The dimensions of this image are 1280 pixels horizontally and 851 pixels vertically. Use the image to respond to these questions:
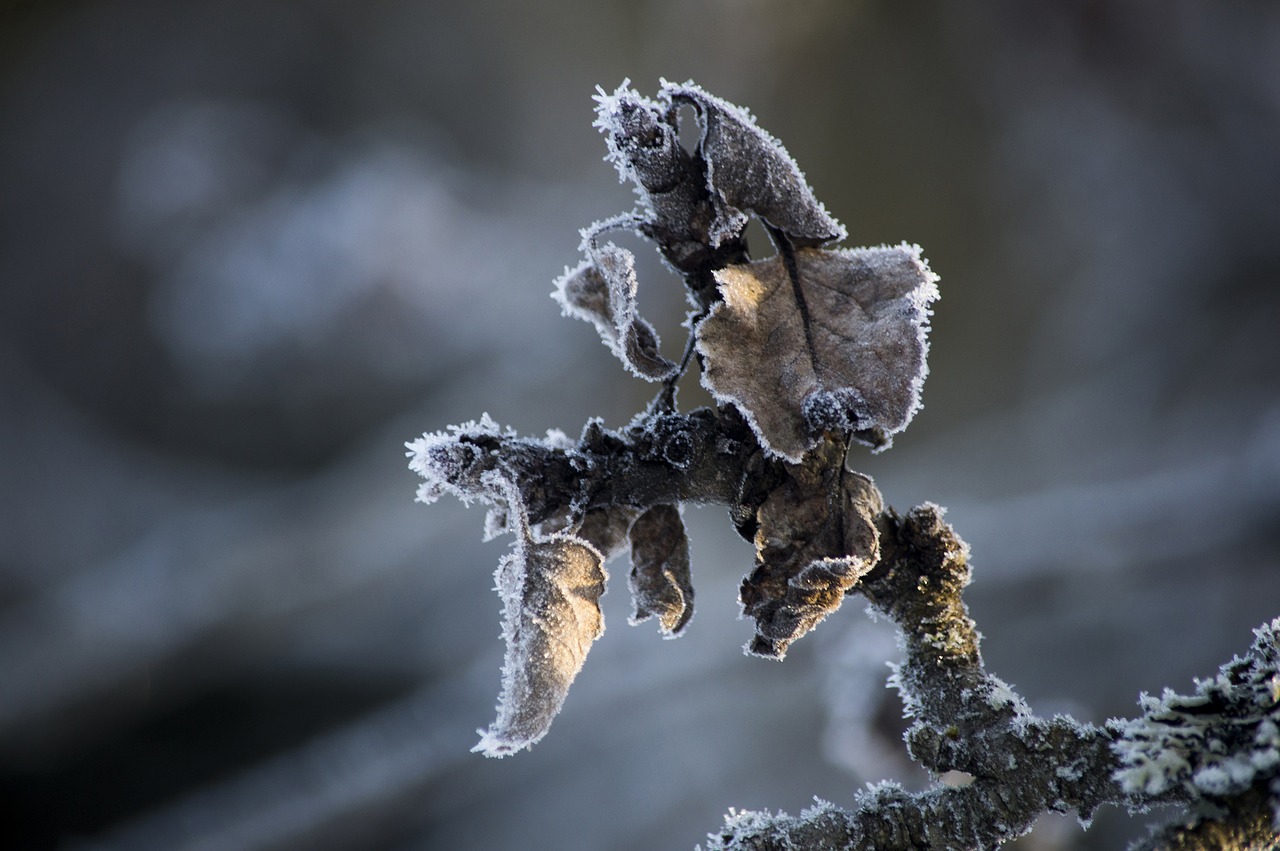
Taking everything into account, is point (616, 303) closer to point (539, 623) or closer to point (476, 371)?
point (539, 623)

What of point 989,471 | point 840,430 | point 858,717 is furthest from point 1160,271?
point 840,430

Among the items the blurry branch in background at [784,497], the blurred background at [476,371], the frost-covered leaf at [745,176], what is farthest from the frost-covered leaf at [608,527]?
the blurred background at [476,371]

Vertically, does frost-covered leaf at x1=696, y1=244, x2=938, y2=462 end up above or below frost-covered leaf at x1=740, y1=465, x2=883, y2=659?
above

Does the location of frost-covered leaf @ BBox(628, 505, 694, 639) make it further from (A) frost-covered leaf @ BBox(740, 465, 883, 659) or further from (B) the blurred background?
(B) the blurred background

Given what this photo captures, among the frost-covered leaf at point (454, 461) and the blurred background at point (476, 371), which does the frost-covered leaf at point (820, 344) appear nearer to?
the frost-covered leaf at point (454, 461)

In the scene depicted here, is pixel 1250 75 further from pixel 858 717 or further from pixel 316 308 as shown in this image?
pixel 316 308

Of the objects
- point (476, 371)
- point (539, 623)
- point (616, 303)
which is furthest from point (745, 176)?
point (476, 371)

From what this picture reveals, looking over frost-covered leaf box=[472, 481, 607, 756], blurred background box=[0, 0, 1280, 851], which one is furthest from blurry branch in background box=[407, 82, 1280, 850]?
blurred background box=[0, 0, 1280, 851]
